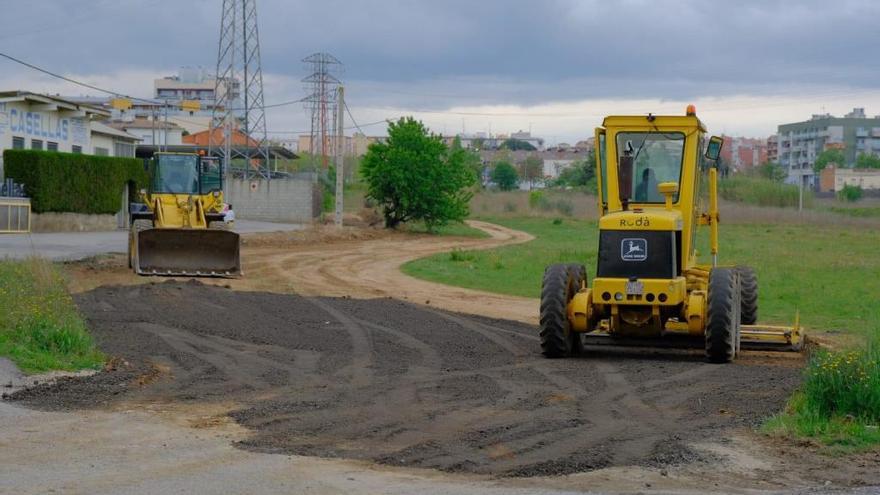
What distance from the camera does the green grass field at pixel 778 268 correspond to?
23.7 meters

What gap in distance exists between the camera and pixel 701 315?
15266 millimetres

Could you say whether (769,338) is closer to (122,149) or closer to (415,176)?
(415,176)

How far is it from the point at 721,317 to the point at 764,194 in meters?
81.5

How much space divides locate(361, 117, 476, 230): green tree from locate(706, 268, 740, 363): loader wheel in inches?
1733

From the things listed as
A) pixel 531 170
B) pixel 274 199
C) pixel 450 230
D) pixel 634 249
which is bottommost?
pixel 450 230

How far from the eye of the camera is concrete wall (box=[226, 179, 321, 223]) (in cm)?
6688

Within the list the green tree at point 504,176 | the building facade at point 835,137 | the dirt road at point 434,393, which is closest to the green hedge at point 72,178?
the dirt road at point 434,393

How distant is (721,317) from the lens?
1497 cm

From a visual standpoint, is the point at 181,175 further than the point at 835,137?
No

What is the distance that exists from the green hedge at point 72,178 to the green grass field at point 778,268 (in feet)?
52.7

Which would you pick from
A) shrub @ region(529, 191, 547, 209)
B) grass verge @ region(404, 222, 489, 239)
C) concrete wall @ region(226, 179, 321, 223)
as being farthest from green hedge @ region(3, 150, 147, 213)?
shrub @ region(529, 191, 547, 209)

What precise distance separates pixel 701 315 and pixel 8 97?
39.2m

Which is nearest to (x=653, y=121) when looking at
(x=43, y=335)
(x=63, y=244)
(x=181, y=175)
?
(x=43, y=335)

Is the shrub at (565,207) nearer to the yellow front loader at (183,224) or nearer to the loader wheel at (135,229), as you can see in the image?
the yellow front loader at (183,224)
